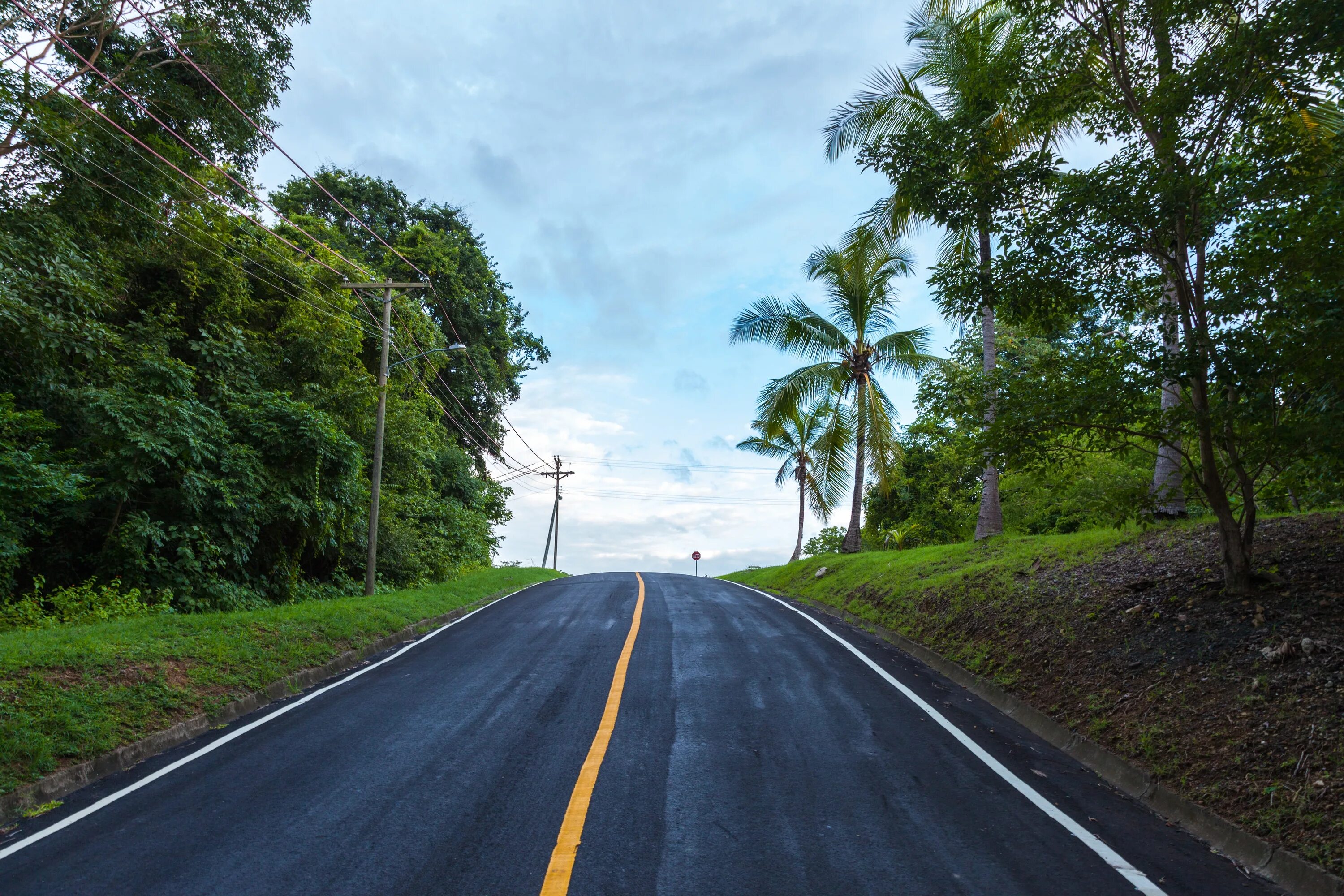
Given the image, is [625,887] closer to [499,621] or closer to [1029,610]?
[1029,610]

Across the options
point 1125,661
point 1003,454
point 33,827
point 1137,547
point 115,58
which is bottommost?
point 33,827

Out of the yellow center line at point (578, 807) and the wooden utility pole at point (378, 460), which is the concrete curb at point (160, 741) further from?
the wooden utility pole at point (378, 460)

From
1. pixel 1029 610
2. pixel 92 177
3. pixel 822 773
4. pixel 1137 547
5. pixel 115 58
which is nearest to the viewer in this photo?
pixel 822 773

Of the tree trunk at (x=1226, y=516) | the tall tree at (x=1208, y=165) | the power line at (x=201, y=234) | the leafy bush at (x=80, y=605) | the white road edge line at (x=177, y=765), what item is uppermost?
the power line at (x=201, y=234)

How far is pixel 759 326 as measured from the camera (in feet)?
70.0

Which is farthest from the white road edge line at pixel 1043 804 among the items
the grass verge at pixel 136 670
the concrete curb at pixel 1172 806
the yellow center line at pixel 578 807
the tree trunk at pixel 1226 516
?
the grass verge at pixel 136 670

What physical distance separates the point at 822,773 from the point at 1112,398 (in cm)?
456

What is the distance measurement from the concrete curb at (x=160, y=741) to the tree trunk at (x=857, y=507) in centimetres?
1407

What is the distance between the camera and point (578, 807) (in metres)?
4.54

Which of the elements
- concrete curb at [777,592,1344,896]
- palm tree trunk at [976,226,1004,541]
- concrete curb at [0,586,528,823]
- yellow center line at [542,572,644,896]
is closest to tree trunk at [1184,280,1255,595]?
concrete curb at [777,592,1344,896]

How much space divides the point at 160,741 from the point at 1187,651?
29.5 ft

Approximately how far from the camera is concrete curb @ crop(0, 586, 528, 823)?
4.76 meters

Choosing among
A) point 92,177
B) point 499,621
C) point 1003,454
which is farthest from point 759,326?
point 92,177

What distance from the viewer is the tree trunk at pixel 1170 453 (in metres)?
7.13
